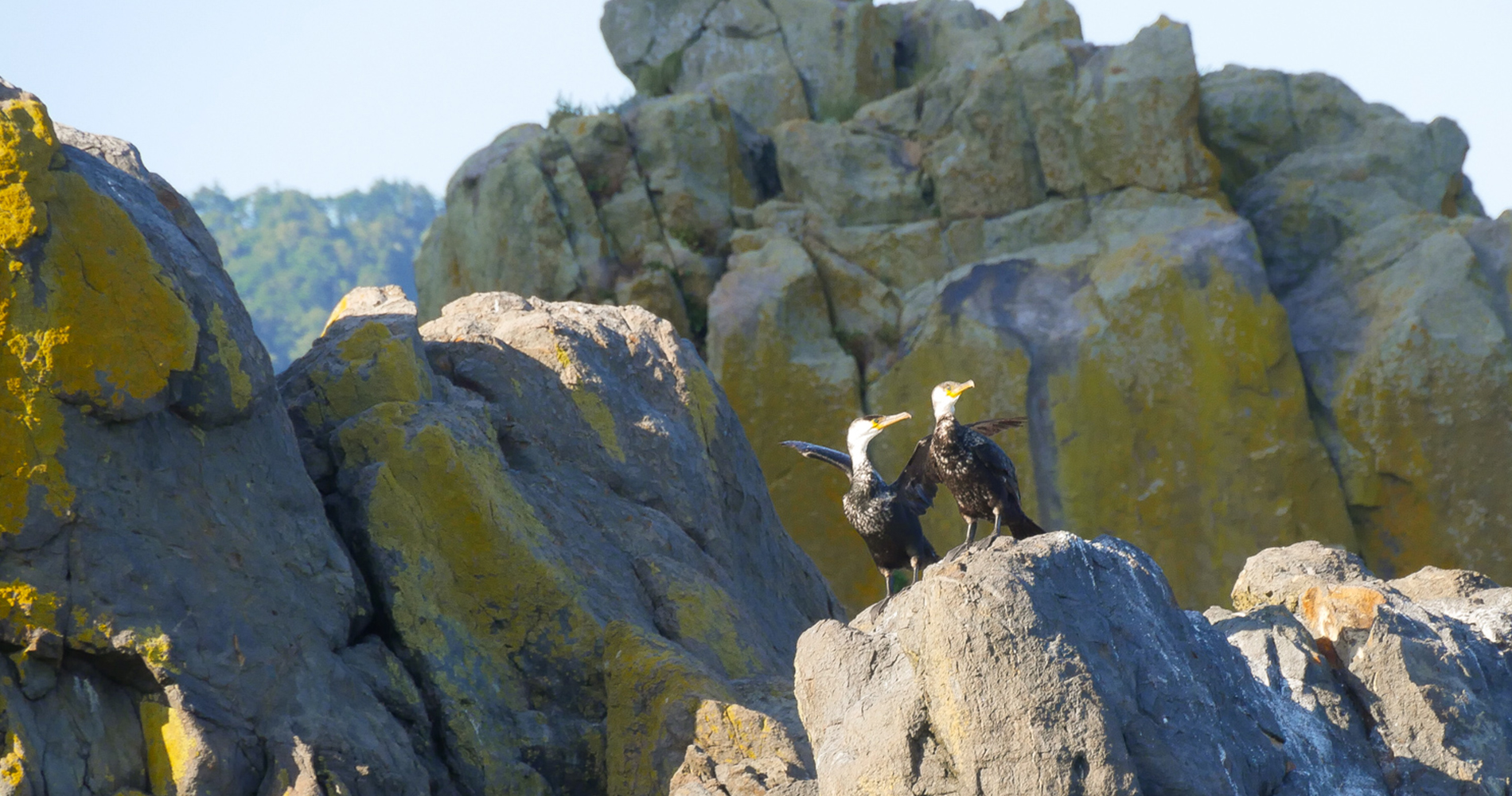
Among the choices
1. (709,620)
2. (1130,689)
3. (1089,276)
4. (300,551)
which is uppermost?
(1089,276)

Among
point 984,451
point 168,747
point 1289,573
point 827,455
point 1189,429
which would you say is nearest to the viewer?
point 168,747

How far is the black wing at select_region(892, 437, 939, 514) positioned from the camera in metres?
6.71

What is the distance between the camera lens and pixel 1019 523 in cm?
655

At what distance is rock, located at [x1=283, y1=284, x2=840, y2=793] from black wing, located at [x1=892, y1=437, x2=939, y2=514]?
1.28 m

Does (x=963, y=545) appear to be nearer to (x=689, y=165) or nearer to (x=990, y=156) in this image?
(x=990, y=156)

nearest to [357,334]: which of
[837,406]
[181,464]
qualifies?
[181,464]

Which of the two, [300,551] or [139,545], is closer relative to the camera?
[139,545]

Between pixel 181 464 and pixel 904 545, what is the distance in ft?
11.4

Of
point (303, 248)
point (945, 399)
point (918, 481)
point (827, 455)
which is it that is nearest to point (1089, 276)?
point (827, 455)

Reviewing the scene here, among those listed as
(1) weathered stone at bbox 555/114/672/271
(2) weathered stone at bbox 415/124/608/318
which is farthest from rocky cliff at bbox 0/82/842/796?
(1) weathered stone at bbox 555/114/672/271

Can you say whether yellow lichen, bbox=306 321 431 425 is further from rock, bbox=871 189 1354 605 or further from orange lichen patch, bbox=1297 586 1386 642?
rock, bbox=871 189 1354 605

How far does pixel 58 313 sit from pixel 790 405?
11.0 meters

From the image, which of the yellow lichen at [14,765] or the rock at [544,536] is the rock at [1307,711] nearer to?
the rock at [544,536]

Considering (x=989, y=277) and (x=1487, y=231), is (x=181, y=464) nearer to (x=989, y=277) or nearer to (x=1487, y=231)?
(x=989, y=277)
